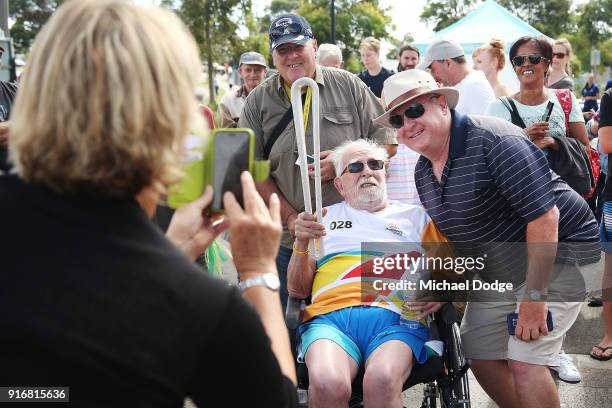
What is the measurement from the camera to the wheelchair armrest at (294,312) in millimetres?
3283

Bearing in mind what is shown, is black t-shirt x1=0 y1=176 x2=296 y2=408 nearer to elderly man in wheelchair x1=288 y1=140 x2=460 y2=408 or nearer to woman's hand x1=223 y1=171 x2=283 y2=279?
woman's hand x1=223 y1=171 x2=283 y2=279

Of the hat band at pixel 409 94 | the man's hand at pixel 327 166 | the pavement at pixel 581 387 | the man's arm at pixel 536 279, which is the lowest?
the pavement at pixel 581 387

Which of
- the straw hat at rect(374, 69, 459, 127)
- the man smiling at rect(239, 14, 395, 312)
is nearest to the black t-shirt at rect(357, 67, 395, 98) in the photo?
the man smiling at rect(239, 14, 395, 312)

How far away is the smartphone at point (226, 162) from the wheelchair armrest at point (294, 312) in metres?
1.82

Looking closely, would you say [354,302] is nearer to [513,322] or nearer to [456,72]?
[513,322]

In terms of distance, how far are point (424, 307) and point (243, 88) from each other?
3.59m

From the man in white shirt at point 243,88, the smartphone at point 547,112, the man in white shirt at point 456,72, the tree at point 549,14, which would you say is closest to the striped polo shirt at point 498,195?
the smartphone at point 547,112

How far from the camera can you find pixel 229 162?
59.9 inches

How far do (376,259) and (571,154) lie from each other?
54.8 inches

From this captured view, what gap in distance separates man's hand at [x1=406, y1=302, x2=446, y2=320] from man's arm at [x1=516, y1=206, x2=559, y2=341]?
16.3 inches

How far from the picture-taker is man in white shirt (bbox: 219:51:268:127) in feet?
19.0

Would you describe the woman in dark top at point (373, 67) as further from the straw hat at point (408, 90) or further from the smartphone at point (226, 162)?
the smartphone at point (226, 162)

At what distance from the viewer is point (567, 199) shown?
2.89m

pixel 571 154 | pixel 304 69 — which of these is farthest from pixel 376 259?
pixel 571 154
